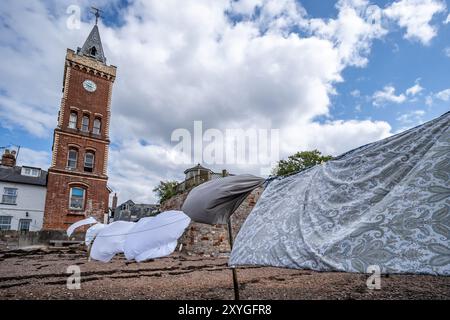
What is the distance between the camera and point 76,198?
20016mm

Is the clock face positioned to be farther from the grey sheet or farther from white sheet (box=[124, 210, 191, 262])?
the grey sheet

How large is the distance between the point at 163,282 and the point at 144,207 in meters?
40.2

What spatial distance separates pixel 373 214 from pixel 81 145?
22.8m

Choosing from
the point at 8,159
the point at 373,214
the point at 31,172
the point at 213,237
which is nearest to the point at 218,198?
the point at 373,214

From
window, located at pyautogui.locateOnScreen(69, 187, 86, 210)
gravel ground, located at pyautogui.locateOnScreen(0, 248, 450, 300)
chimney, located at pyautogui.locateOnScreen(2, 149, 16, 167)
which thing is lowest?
gravel ground, located at pyautogui.locateOnScreen(0, 248, 450, 300)

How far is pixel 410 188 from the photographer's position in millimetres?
1737

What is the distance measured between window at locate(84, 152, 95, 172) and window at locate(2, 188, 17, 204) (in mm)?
7225

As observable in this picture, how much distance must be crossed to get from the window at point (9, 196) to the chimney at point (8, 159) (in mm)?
4085

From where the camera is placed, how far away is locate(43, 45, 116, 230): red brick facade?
19.2 meters

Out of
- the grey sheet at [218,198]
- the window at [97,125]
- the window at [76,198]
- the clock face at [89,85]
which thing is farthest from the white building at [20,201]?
the grey sheet at [218,198]

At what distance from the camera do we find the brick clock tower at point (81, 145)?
63.3ft

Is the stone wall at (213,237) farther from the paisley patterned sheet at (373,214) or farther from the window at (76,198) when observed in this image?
the window at (76,198)

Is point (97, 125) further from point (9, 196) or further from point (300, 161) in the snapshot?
point (300, 161)

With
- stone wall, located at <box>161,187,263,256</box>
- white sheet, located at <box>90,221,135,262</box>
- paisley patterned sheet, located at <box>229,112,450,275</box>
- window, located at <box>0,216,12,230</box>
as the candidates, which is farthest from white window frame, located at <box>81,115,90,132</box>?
paisley patterned sheet, located at <box>229,112,450,275</box>
